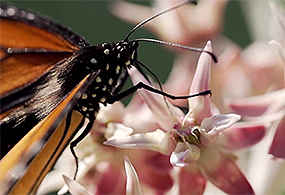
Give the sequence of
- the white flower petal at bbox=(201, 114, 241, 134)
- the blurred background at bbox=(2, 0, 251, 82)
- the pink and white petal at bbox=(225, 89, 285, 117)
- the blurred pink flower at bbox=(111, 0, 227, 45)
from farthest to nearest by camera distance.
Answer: the blurred background at bbox=(2, 0, 251, 82) → the blurred pink flower at bbox=(111, 0, 227, 45) → the pink and white petal at bbox=(225, 89, 285, 117) → the white flower petal at bbox=(201, 114, 241, 134)

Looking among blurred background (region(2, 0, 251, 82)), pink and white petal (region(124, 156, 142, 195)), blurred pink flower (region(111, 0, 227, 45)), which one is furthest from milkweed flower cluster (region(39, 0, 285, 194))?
blurred background (region(2, 0, 251, 82))

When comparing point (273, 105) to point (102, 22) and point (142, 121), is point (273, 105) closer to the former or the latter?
point (142, 121)

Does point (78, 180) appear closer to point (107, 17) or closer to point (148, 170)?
point (148, 170)

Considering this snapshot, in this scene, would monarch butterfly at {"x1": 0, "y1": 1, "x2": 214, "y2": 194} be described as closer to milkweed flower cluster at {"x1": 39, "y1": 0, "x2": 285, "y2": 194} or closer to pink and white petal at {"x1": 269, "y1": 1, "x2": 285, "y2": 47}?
milkweed flower cluster at {"x1": 39, "y1": 0, "x2": 285, "y2": 194}

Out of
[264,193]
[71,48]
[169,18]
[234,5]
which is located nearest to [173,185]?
[264,193]

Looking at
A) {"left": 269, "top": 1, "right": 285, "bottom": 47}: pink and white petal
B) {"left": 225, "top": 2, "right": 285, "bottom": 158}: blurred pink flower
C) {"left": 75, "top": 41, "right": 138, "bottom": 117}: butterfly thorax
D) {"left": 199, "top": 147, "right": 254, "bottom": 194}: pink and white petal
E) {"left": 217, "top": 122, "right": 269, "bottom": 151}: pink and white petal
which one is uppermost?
{"left": 75, "top": 41, "right": 138, "bottom": 117}: butterfly thorax

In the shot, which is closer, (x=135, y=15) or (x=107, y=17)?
(x=135, y=15)

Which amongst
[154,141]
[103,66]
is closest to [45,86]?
[103,66]
